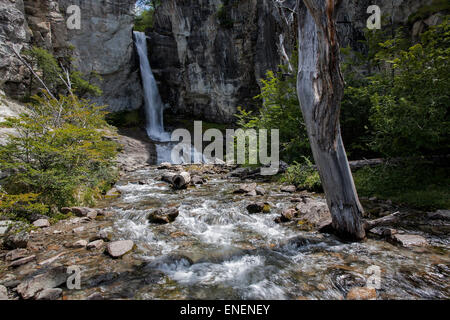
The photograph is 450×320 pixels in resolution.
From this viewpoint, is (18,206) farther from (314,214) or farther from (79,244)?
(314,214)

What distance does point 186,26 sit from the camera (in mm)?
26203

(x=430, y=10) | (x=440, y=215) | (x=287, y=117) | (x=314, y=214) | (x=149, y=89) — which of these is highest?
(x=149, y=89)

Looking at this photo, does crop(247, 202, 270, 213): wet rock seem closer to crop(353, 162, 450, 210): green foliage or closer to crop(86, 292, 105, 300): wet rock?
crop(353, 162, 450, 210): green foliage

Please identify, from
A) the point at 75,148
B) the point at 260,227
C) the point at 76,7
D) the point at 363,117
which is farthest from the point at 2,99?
the point at 363,117

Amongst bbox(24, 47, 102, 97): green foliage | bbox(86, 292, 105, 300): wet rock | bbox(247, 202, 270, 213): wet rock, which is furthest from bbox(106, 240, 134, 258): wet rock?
bbox(24, 47, 102, 97): green foliage

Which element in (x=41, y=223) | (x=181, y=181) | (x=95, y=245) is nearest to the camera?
(x=95, y=245)

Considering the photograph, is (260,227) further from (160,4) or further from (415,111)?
(160,4)

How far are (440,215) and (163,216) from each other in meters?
6.37

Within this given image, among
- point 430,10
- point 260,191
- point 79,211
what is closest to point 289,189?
point 260,191

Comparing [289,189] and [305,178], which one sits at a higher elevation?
[305,178]

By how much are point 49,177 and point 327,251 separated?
670 centimetres

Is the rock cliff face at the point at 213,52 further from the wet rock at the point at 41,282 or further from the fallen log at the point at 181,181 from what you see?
the wet rock at the point at 41,282

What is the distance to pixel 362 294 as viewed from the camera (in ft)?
8.66

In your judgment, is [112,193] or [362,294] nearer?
[362,294]
